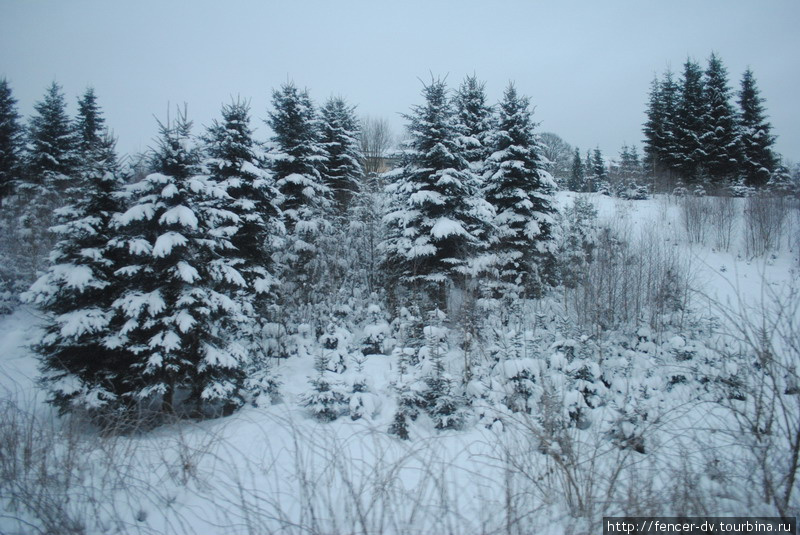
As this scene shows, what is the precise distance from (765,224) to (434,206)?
49.6 feet

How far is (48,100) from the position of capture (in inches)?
738

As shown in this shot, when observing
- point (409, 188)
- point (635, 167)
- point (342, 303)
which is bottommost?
point (342, 303)

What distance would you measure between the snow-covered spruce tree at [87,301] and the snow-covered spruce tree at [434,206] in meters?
6.77

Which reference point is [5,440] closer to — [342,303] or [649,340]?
[342,303]

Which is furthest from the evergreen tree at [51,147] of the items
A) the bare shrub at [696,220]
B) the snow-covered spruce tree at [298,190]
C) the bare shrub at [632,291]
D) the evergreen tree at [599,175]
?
the evergreen tree at [599,175]

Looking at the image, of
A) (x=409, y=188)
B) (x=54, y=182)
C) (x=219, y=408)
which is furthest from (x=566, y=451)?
(x=54, y=182)

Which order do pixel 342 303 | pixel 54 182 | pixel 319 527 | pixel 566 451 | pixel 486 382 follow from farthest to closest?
pixel 54 182 < pixel 342 303 < pixel 486 382 < pixel 566 451 < pixel 319 527

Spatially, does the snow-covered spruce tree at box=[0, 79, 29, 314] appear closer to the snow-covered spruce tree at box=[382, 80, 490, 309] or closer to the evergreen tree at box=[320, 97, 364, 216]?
the evergreen tree at box=[320, 97, 364, 216]

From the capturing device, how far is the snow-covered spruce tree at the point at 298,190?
38.1 feet

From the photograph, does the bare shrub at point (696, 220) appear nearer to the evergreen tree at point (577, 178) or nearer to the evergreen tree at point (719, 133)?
the evergreen tree at point (719, 133)

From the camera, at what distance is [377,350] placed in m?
9.35

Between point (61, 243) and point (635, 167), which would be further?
point (635, 167)


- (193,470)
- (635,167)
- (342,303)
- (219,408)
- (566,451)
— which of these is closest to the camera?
(566,451)

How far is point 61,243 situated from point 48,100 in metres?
21.0
